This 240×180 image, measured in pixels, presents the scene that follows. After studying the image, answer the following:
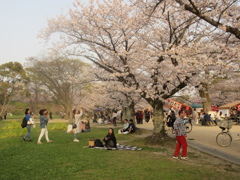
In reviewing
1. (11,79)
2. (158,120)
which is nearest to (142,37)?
(158,120)

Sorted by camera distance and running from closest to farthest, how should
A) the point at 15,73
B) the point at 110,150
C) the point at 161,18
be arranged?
the point at 110,150 → the point at 161,18 → the point at 15,73

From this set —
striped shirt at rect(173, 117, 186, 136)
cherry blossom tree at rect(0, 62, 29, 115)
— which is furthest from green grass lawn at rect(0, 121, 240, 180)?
cherry blossom tree at rect(0, 62, 29, 115)

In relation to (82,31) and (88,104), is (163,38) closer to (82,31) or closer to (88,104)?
(82,31)

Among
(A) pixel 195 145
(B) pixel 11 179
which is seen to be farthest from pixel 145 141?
(B) pixel 11 179

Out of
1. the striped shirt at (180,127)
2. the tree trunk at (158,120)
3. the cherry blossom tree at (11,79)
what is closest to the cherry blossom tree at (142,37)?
the tree trunk at (158,120)

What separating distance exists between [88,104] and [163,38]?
39284 millimetres

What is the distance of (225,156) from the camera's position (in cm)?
941

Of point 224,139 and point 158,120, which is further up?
point 158,120

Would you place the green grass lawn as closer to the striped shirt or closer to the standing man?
the standing man

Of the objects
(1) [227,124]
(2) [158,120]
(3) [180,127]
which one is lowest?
(3) [180,127]

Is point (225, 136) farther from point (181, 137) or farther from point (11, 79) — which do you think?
point (11, 79)

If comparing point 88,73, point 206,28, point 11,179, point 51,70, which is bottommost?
point 11,179

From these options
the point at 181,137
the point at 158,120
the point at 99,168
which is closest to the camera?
the point at 99,168

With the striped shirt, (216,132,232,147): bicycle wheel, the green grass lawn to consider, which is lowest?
the green grass lawn
